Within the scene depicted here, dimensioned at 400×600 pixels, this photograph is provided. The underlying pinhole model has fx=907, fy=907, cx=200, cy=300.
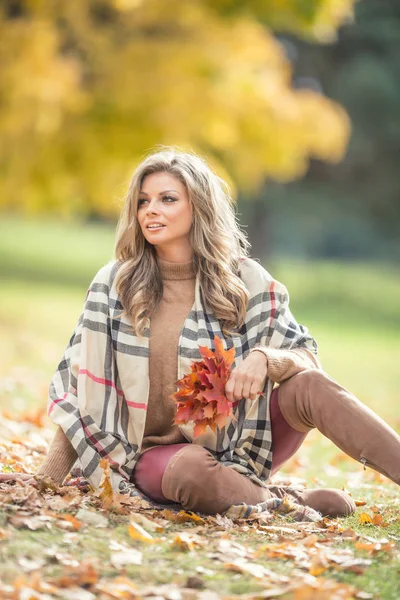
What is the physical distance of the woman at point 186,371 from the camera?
3.47 metres

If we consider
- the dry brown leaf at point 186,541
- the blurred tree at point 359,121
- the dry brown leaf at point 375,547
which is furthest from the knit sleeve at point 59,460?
the blurred tree at point 359,121

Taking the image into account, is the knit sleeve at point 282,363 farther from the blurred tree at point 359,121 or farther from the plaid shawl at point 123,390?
the blurred tree at point 359,121

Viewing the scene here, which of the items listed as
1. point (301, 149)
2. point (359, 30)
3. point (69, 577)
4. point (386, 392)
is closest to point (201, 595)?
point (69, 577)

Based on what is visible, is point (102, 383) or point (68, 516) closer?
point (68, 516)

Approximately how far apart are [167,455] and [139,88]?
7.61 m

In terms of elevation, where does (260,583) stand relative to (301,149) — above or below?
below

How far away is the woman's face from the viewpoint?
3.82m

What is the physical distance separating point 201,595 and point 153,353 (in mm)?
1266

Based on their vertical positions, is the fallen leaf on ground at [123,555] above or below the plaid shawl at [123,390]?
below

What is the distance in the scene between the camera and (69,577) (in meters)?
2.64

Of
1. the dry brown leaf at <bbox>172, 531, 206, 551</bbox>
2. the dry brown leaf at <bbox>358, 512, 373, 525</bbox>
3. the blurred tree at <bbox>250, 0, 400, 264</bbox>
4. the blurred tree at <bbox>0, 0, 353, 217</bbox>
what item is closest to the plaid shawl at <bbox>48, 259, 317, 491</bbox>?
A: the dry brown leaf at <bbox>358, 512, 373, 525</bbox>

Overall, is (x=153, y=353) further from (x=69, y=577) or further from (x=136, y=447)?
(x=69, y=577)

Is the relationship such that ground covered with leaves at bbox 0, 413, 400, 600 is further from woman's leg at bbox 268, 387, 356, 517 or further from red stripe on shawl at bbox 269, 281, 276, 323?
red stripe on shawl at bbox 269, 281, 276, 323

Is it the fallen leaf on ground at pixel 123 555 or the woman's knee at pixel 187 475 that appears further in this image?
the woman's knee at pixel 187 475
